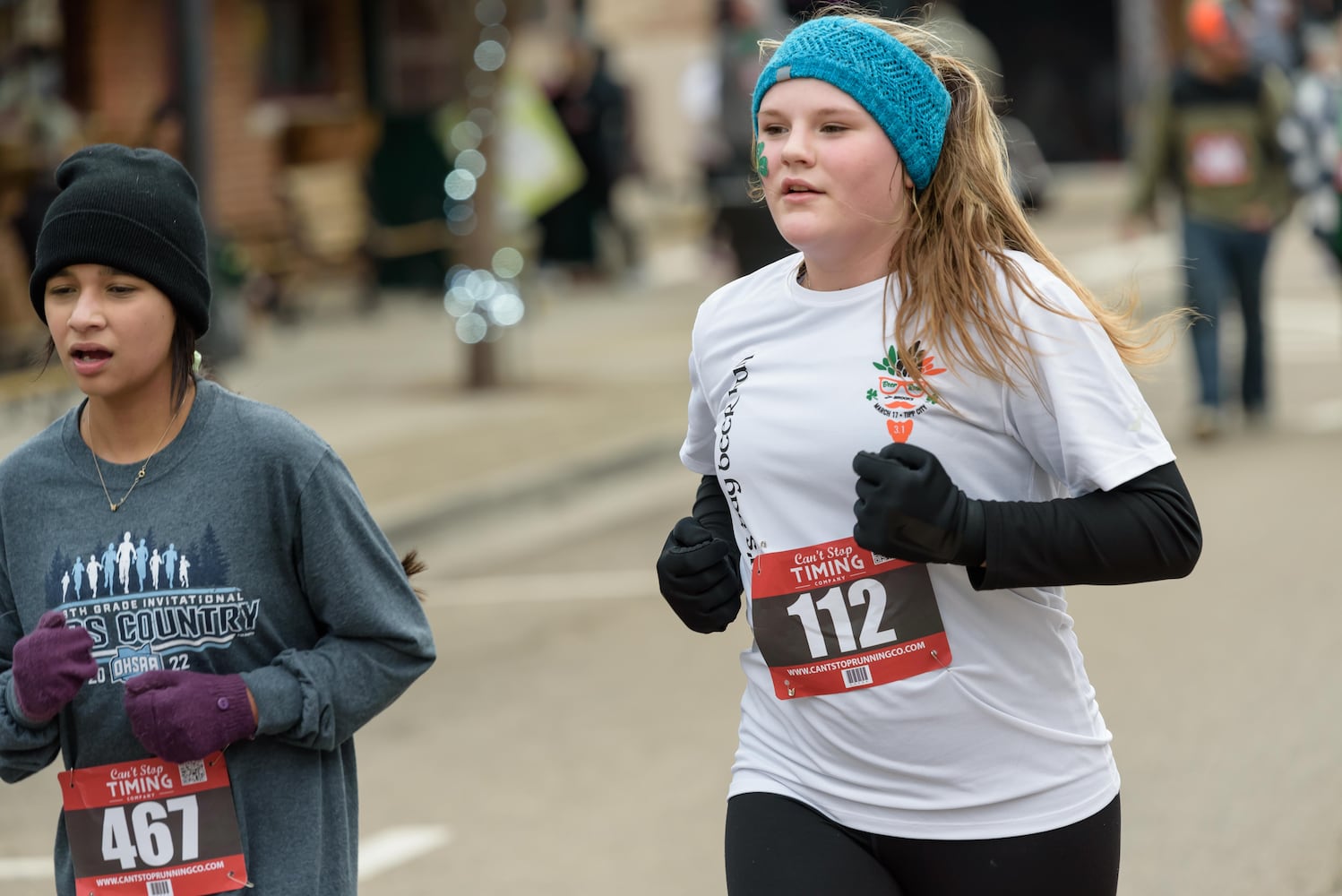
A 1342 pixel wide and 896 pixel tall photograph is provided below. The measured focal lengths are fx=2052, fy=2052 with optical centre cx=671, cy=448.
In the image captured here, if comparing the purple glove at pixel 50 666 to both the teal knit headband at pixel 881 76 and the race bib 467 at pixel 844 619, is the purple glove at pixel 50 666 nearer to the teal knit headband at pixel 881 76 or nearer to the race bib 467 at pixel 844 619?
the race bib 467 at pixel 844 619

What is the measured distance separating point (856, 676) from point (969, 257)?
61 centimetres

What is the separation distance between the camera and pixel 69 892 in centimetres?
302

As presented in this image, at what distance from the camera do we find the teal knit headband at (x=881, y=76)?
2844 millimetres

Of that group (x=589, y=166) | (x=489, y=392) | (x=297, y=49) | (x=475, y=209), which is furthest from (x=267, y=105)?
(x=489, y=392)

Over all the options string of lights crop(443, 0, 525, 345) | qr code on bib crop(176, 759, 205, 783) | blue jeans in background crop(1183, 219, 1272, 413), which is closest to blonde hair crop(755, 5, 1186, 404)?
qr code on bib crop(176, 759, 205, 783)

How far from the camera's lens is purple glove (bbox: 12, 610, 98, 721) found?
2793 mm

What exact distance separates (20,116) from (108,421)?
11.6 m

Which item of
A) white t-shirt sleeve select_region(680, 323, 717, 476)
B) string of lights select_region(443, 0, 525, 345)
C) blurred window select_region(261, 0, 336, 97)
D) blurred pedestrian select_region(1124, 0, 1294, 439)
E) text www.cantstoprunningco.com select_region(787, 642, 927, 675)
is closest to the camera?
text www.cantstoprunningco.com select_region(787, 642, 927, 675)

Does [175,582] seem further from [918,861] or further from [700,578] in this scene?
[918,861]

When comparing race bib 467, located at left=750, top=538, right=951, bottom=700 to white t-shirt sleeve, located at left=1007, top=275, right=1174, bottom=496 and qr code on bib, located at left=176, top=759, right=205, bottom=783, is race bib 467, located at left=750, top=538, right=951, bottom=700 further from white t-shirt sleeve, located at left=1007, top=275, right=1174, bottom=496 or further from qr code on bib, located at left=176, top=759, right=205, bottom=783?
qr code on bib, located at left=176, top=759, right=205, bottom=783

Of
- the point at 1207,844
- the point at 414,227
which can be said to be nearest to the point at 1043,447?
the point at 1207,844

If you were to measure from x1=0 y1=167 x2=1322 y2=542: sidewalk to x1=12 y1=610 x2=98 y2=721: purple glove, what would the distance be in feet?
17.5

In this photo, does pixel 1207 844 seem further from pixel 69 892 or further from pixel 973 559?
pixel 69 892

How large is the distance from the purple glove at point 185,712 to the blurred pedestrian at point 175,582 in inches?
0.9
